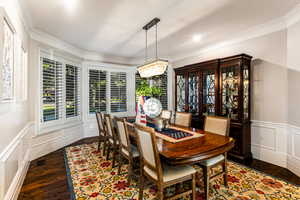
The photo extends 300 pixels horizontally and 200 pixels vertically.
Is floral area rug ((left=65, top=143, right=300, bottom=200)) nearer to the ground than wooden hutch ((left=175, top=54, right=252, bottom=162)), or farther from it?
nearer to the ground

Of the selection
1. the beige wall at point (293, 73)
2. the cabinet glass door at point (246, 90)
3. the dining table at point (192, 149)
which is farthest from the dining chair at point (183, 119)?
the beige wall at point (293, 73)

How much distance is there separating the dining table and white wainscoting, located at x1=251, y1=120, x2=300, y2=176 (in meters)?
1.60

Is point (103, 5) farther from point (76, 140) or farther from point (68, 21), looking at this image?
point (76, 140)

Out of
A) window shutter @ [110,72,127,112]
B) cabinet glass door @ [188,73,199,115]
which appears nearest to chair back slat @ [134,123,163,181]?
cabinet glass door @ [188,73,199,115]

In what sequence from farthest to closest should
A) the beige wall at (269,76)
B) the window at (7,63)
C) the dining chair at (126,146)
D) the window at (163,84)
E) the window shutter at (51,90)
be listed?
the window at (163,84)
the window shutter at (51,90)
the beige wall at (269,76)
the dining chair at (126,146)
the window at (7,63)

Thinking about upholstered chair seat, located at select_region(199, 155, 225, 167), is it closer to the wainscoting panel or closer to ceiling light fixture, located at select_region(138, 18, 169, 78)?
ceiling light fixture, located at select_region(138, 18, 169, 78)

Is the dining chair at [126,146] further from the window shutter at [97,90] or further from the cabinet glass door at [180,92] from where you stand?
the window shutter at [97,90]

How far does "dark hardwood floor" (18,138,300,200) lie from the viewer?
83.0 inches

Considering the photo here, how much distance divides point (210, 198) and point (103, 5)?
3060 millimetres

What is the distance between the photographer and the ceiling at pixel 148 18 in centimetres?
228

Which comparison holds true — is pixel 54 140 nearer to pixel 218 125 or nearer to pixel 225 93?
pixel 218 125

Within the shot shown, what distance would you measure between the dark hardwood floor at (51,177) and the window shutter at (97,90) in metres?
1.87

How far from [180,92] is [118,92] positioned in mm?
2100

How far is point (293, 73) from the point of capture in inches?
104
